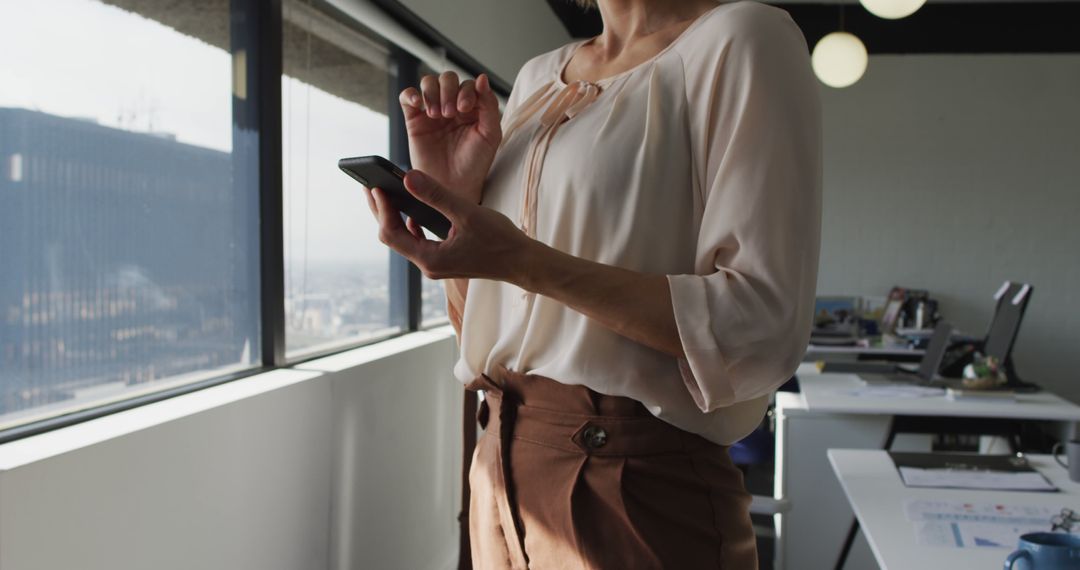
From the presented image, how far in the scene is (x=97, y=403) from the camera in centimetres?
165

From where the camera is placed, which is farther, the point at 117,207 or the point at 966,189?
the point at 966,189

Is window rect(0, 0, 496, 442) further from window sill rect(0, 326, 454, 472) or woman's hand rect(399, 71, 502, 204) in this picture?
woman's hand rect(399, 71, 502, 204)

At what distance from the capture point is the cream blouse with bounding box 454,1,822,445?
0.72 metres

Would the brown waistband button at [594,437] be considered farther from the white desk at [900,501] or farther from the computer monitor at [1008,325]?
the computer monitor at [1008,325]

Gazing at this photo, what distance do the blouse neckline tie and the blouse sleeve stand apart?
0.17 m

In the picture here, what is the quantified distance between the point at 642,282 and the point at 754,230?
0.35ft

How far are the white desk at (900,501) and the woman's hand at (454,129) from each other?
875 millimetres

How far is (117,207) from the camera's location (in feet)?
5.54

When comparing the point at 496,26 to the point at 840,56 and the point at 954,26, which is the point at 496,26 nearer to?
the point at 840,56

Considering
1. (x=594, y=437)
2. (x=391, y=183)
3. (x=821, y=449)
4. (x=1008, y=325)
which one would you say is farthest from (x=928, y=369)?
(x=391, y=183)

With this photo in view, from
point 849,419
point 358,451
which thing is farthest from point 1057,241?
point 358,451

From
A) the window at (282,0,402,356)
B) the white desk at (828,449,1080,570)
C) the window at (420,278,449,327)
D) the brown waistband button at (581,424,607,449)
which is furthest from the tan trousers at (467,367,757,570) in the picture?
the window at (420,278,449,327)

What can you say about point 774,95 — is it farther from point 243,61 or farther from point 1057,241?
point 1057,241

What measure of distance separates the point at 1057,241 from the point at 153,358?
22.5ft
